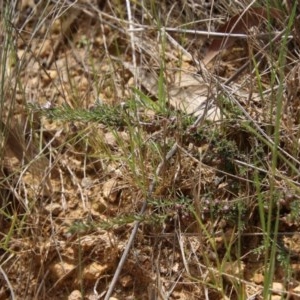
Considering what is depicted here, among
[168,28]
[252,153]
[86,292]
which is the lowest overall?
[86,292]

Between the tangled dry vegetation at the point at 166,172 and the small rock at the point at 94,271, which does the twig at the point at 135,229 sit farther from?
the small rock at the point at 94,271

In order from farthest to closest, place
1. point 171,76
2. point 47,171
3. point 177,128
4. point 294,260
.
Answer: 1. point 171,76
2. point 47,171
3. point 177,128
4. point 294,260

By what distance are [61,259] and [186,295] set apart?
313 mm

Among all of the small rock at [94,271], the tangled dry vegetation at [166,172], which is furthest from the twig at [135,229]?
the small rock at [94,271]

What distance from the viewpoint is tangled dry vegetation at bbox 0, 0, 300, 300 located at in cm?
140

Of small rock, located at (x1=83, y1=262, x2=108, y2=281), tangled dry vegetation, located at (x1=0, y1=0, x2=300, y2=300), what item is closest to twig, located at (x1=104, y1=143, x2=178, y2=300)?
tangled dry vegetation, located at (x1=0, y1=0, x2=300, y2=300)

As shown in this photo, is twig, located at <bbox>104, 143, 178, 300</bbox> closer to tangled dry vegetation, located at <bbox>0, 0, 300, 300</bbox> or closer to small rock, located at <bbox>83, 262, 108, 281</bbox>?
tangled dry vegetation, located at <bbox>0, 0, 300, 300</bbox>

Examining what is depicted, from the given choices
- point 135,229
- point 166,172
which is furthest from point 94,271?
point 166,172

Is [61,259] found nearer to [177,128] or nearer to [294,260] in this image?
[177,128]

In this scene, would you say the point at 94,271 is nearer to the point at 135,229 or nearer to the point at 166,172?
the point at 135,229

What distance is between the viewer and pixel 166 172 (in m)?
1.47

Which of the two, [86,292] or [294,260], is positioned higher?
[294,260]

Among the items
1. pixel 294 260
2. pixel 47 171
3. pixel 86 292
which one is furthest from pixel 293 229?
pixel 47 171

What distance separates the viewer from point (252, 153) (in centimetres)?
147
